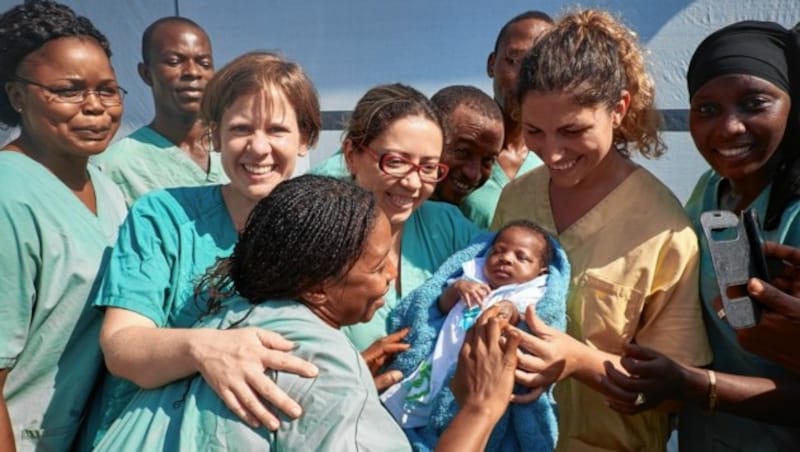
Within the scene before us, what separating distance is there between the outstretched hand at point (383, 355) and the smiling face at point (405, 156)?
0.35 metres

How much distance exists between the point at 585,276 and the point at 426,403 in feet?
1.83

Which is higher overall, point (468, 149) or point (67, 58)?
point (67, 58)

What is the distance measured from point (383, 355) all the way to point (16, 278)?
0.95m

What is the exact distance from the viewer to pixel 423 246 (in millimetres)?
2613

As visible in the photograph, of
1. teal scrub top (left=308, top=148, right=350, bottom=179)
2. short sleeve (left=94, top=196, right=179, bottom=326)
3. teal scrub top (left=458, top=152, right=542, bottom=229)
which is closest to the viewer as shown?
short sleeve (left=94, top=196, right=179, bottom=326)

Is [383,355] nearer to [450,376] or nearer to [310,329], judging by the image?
[450,376]

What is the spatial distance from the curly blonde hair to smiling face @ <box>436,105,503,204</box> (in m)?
0.58

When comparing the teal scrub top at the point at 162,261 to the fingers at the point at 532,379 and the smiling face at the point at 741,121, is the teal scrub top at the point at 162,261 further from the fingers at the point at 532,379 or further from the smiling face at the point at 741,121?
the smiling face at the point at 741,121

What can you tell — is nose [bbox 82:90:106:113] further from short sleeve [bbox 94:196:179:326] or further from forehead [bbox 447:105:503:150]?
forehead [bbox 447:105:503:150]

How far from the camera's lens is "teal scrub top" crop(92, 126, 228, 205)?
3656mm

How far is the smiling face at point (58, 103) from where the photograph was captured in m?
2.36

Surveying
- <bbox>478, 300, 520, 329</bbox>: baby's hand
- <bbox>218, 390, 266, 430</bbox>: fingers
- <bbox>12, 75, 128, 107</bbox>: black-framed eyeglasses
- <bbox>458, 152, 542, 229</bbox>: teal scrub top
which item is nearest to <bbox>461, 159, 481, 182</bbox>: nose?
<bbox>458, 152, 542, 229</bbox>: teal scrub top

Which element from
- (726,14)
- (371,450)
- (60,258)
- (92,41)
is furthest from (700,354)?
(726,14)

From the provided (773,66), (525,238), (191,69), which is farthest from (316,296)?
(191,69)
